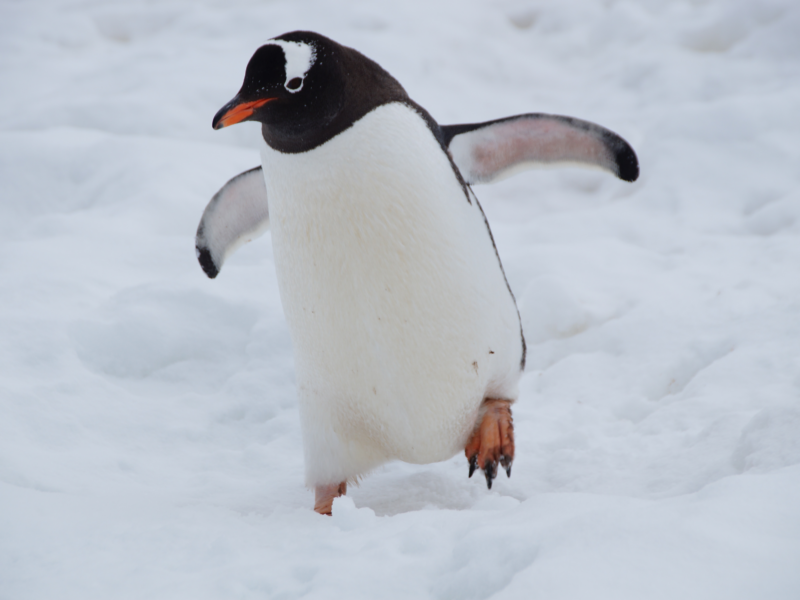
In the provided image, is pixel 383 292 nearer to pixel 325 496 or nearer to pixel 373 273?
pixel 373 273

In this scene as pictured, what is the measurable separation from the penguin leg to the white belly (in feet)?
0.15

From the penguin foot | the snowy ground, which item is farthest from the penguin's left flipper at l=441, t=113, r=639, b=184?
the penguin foot

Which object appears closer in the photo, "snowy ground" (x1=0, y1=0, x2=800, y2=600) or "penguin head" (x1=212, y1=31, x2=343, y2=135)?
"snowy ground" (x1=0, y1=0, x2=800, y2=600)

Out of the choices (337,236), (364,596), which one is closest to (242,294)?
(337,236)

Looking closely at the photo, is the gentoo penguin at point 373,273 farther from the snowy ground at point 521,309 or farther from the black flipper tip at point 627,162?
the black flipper tip at point 627,162

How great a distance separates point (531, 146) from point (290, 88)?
819 millimetres

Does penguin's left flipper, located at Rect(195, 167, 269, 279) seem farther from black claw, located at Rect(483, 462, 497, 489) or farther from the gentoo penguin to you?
black claw, located at Rect(483, 462, 497, 489)

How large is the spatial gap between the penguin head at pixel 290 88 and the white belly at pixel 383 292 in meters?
0.07

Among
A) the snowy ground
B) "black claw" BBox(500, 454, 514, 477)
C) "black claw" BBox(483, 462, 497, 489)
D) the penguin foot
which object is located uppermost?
the snowy ground

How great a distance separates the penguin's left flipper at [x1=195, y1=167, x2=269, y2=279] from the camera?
193 centimetres

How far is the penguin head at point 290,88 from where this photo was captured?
1283mm

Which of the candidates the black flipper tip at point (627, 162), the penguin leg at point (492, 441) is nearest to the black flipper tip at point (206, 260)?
the penguin leg at point (492, 441)

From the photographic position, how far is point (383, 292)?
142 cm

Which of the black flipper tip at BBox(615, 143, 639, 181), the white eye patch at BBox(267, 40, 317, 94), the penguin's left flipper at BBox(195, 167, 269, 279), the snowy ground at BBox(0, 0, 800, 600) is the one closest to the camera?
the snowy ground at BBox(0, 0, 800, 600)
